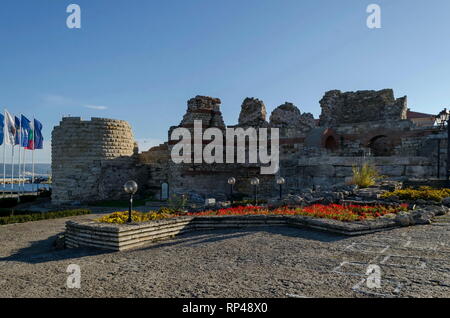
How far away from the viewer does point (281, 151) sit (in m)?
21.2

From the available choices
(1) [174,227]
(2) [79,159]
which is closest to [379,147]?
(1) [174,227]

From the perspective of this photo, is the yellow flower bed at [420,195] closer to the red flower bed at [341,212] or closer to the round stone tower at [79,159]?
the red flower bed at [341,212]

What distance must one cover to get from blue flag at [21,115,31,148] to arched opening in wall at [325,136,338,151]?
21474 millimetres

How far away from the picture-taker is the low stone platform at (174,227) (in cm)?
688

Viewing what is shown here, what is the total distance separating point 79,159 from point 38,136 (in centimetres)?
770

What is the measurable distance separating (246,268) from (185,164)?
1575 centimetres

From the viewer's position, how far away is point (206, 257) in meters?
5.85

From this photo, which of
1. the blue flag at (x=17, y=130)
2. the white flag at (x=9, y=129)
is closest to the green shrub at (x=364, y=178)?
the white flag at (x=9, y=129)

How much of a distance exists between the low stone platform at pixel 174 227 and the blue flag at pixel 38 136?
877 inches

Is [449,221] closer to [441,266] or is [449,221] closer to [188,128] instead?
[441,266]

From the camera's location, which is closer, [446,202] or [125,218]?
[125,218]

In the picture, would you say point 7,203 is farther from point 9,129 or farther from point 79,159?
point 9,129

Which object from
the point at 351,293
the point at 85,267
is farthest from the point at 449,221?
the point at 85,267

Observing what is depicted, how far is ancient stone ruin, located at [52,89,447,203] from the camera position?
641 inches
